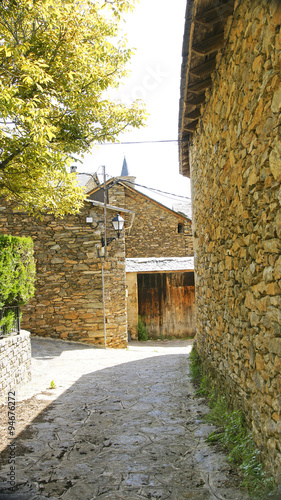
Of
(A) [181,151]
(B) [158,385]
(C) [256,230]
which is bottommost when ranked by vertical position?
(B) [158,385]

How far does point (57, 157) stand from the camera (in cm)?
445

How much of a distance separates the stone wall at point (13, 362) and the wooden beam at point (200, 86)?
12.1ft

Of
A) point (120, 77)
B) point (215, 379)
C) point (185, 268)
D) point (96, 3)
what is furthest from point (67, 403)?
point (185, 268)

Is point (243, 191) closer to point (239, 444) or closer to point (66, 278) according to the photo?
point (239, 444)

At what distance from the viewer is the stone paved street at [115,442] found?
2.42 m

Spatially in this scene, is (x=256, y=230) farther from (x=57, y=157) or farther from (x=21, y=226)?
(x=21, y=226)

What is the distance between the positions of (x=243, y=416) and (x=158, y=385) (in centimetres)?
251

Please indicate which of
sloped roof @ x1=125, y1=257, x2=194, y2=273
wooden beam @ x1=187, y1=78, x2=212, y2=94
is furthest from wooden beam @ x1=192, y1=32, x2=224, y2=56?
sloped roof @ x1=125, y1=257, x2=194, y2=273

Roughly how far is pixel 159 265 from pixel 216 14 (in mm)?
9193

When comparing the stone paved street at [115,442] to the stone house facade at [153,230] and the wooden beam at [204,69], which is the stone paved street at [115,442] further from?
the stone house facade at [153,230]

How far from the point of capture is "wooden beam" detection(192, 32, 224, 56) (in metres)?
3.15

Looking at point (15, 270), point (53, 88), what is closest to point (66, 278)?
point (15, 270)

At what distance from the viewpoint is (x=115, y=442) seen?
127 inches

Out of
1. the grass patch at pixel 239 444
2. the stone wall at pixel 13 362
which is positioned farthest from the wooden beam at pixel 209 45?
Answer: the stone wall at pixel 13 362
